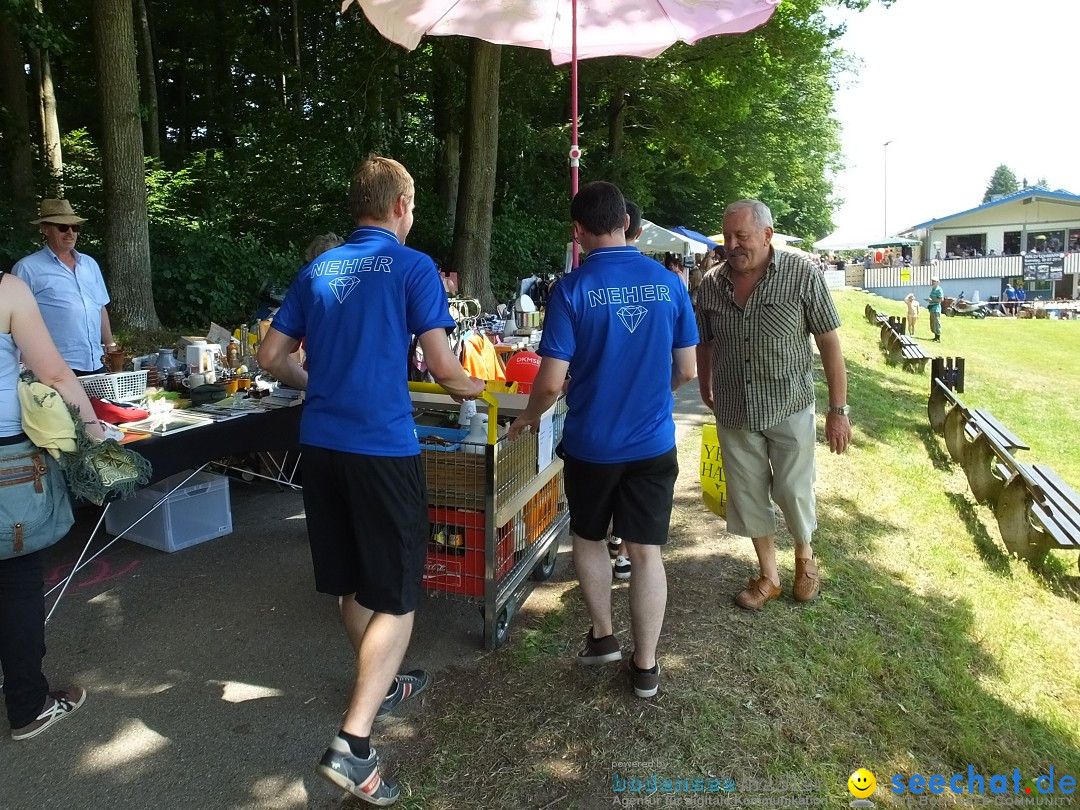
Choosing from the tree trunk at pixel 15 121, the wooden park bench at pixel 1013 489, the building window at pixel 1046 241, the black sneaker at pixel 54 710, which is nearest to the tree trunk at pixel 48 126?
the tree trunk at pixel 15 121

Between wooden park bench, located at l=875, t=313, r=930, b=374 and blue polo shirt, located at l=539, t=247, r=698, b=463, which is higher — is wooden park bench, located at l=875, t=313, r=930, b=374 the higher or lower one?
the lower one

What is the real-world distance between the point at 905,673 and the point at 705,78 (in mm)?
16207

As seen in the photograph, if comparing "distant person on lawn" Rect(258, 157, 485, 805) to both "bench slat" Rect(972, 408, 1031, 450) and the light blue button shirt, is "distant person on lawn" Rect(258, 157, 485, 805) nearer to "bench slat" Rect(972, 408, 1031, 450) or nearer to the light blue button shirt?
the light blue button shirt

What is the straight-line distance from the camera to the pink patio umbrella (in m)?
4.69

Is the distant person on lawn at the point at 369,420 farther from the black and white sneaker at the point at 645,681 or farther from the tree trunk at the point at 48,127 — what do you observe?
the tree trunk at the point at 48,127

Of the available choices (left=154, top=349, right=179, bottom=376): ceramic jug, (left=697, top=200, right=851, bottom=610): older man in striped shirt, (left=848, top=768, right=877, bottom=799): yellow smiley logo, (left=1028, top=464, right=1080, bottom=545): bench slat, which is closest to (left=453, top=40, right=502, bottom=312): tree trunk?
(left=154, top=349, right=179, bottom=376): ceramic jug

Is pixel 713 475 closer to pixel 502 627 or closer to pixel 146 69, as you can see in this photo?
pixel 502 627

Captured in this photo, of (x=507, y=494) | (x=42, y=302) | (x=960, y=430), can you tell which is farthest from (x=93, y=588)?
(x=960, y=430)

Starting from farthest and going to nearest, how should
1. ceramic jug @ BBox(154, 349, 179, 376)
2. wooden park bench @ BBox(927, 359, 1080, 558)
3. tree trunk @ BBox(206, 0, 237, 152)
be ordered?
tree trunk @ BBox(206, 0, 237, 152), wooden park bench @ BBox(927, 359, 1080, 558), ceramic jug @ BBox(154, 349, 179, 376)

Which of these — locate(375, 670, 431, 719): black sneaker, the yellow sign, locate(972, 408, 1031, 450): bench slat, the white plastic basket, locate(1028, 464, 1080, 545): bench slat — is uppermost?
the white plastic basket

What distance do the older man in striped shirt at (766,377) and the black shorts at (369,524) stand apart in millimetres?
1704

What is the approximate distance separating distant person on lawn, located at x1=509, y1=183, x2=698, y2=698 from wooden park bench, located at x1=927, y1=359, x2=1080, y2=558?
141 inches

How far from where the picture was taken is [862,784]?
2.61 m

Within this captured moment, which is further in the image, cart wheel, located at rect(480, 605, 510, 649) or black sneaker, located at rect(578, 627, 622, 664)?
cart wheel, located at rect(480, 605, 510, 649)
